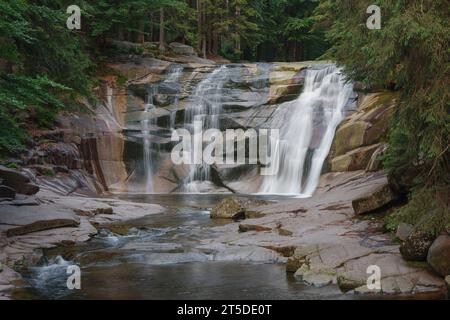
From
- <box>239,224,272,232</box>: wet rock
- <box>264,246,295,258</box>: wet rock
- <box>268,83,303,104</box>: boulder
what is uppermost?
<box>268,83,303,104</box>: boulder

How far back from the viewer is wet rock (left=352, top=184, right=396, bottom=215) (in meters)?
11.1

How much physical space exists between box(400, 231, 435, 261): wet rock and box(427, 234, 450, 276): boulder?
207 millimetres

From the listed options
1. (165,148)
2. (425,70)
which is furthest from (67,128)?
(425,70)

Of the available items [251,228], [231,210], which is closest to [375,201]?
[251,228]

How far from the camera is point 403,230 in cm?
930

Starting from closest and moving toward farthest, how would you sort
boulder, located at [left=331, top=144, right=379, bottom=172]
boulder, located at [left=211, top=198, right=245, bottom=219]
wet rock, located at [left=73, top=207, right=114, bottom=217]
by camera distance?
1. wet rock, located at [left=73, top=207, right=114, bottom=217]
2. boulder, located at [left=211, top=198, right=245, bottom=219]
3. boulder, located at [left=331, top=144, right=379, bottom=172]

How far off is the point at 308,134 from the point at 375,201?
39.4 feet

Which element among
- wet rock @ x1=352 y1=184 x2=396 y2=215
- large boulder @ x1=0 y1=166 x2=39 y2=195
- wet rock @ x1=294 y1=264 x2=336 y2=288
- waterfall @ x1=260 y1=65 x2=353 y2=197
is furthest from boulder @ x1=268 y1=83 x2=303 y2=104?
wet rock @ x1=294 y1=264 x2=336 y2=288

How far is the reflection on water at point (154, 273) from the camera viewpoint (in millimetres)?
8039

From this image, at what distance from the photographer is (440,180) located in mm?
8680

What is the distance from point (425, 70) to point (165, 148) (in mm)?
17707

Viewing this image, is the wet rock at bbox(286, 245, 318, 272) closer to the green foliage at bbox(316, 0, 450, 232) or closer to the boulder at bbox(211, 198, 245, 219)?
the green foliage at bbox(316, 0, 450, 232)

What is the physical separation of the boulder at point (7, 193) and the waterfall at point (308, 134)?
11058mm
